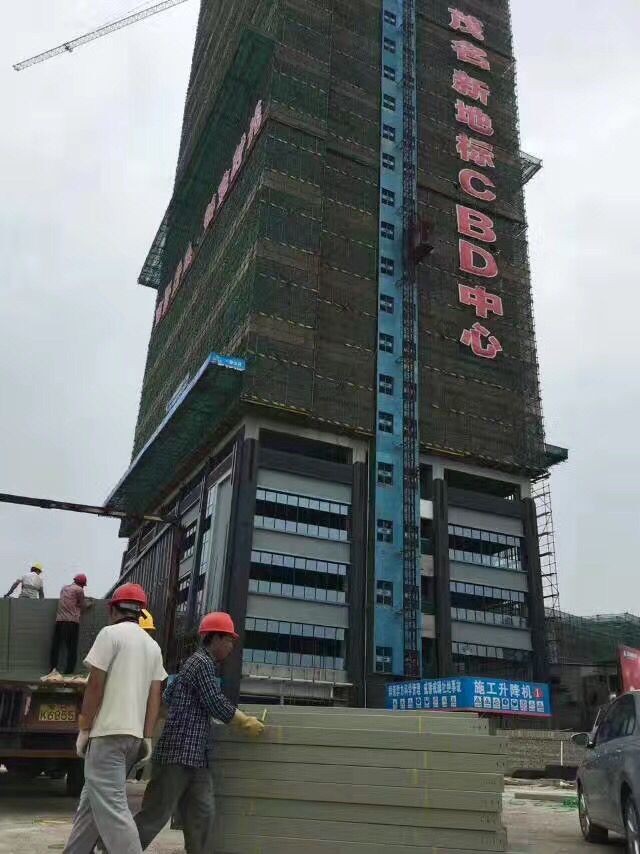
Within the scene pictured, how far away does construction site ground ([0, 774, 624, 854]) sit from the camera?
6266 millimetres

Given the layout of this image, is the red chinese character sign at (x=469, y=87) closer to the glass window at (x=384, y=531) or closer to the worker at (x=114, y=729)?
the glass window at (x=384, y=531)

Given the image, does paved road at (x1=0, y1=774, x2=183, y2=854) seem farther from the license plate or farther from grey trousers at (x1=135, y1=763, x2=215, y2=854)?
grey trousers at (x1=135, y1=763, x2=215, y2=854)

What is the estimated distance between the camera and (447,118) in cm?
5400

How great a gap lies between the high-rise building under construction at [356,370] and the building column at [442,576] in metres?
0.13

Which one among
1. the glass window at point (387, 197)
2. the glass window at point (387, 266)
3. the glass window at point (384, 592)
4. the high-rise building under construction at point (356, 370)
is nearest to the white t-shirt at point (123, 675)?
the high-rise building under construction at point (356, 370)

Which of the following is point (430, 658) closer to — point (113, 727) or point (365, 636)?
point (365, 636)

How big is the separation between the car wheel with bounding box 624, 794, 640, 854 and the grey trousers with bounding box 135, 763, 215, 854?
3359 mm

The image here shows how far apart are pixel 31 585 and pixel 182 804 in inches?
277

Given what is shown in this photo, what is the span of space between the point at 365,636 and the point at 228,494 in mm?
11028

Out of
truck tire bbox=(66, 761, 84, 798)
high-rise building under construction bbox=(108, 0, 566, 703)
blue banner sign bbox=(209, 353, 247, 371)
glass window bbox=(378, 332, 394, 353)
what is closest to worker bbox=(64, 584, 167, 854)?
truck tire bbox=(66, 761, 84, 798)

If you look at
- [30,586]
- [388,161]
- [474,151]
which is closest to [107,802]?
[30,586]

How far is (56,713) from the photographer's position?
8227mm

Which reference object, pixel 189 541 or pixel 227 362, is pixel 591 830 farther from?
pixel 189 541

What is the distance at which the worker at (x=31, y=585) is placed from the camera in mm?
10992
